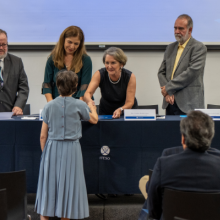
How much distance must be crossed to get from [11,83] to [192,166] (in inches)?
92.7

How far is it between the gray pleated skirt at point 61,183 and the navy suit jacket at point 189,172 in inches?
37.4

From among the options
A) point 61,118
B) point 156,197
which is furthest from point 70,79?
point 156,197

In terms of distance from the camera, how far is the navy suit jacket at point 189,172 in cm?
130

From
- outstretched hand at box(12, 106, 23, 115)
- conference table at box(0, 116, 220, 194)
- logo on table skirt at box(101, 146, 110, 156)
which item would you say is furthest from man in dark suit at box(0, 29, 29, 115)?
logo on table skirt at box(101, 146, 110, 156)

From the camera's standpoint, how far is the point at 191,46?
10.7 feet

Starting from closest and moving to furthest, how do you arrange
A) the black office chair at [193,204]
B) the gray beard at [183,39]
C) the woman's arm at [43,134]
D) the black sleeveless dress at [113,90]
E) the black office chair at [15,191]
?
the black office chair at [193,204] → the black office chair at [15,191] → the woman's arm at [43,134] → the black sleeveless dress at [113,90] → the gray beard at [183,39]

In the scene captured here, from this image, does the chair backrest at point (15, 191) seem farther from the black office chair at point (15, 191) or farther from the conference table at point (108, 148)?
the conference table at point (108, 148)

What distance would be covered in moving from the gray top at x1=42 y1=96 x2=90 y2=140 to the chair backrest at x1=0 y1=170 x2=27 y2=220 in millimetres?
510

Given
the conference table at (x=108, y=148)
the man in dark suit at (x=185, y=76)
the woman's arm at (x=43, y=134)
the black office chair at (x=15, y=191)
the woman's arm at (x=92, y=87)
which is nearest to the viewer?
the black office chair at (x=15, y=191)

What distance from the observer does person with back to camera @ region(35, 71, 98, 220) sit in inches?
84.6

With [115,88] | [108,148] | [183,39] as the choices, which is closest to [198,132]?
[108,148]

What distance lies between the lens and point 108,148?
8.16ft

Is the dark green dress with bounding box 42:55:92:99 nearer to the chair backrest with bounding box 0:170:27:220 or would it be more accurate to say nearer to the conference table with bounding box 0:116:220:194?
the conference table with bounding box 0:116:220:194

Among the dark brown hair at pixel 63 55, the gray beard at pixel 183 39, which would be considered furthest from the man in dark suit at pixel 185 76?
the dark brown hair at pixel 63 55
